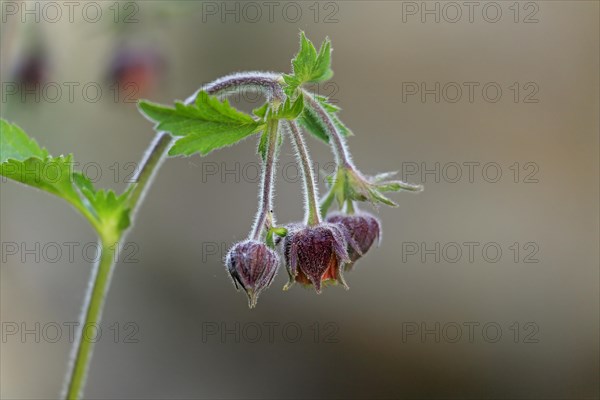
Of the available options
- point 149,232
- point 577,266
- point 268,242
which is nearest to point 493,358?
point 577,266

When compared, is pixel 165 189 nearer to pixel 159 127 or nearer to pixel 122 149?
pixel 122 149

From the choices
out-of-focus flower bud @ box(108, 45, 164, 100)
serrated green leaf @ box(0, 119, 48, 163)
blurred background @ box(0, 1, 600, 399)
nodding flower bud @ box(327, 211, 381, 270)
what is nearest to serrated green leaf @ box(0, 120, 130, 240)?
serrated green leaf @ box(0, 119, 48, 163)

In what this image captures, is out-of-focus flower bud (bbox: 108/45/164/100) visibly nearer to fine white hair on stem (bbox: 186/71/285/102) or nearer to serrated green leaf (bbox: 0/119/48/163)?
serrated green leaf (bbox: 0/119/48/163)

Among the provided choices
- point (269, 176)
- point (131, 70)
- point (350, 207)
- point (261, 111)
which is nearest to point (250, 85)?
point (261, 111)

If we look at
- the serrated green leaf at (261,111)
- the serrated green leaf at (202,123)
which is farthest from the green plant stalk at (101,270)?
the serrated green leaf at (261,111)

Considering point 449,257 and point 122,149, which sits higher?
point 122,149

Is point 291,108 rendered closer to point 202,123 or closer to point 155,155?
point 202,123

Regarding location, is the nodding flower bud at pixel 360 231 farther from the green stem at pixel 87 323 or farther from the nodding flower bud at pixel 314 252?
the green stem at pixel 87 323
